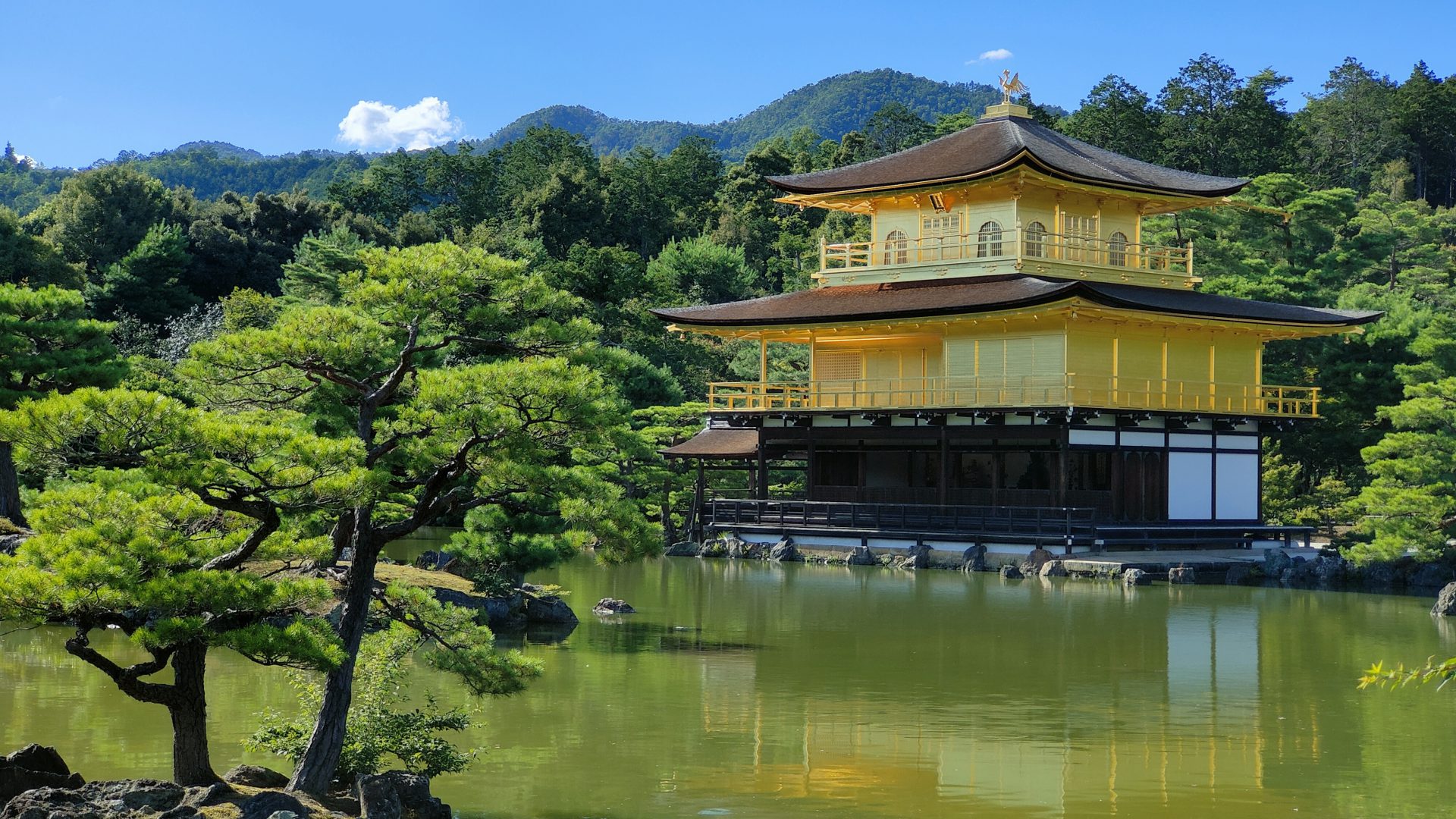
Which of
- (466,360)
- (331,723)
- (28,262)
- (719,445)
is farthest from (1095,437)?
Answer: (28,262)

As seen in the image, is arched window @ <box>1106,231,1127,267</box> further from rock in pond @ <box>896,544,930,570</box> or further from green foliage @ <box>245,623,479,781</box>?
green foliage @ <box>245,623,479,781</box>

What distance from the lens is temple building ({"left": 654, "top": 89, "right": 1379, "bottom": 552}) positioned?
29750 millimetres

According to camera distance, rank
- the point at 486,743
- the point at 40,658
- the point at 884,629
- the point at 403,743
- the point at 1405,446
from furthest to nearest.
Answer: the point at 1405,446 < the point at 884,629 < the point at 40,658 < the point at 486,743 < the point at 403,743

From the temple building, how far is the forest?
2.84 meters

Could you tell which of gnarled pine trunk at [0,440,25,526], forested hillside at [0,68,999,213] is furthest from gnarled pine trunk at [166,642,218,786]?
forested hillside at [0,68,999,213]

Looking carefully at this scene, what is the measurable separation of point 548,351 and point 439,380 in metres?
1.41

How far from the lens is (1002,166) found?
1209 inches

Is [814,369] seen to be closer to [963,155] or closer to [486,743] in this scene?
[963,155]

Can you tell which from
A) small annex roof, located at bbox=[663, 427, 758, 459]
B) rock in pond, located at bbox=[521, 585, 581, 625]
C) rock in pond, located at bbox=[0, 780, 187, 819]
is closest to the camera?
rock in pond, located at bbox=[0, 780, 187, 819]

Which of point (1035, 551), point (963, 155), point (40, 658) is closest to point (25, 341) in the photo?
point (40, 658)

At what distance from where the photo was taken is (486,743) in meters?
12.0

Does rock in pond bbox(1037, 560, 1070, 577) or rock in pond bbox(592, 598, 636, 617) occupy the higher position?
rock in pond bbox(1037, 560, 1070, 577)

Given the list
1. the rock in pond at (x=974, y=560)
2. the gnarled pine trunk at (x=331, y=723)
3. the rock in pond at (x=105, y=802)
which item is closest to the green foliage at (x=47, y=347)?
the gnarled pine trunk at (x=331, y=723)

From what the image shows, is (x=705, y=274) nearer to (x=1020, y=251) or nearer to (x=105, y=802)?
(x=1020, y=251)
